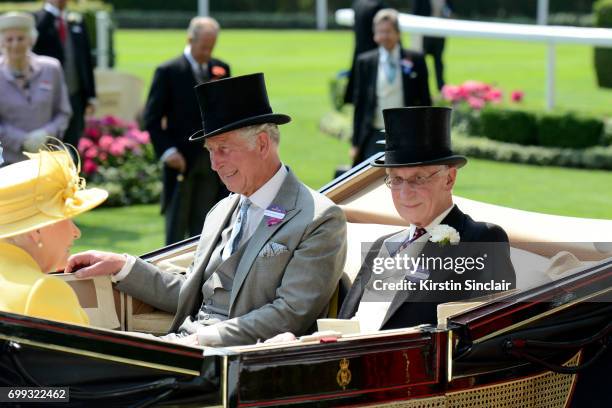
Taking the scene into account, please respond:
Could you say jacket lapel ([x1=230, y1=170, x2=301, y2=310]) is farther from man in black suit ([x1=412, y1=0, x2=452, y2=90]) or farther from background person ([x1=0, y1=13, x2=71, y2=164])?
man in black suit ([x1=412, y1=0, x2=452, y2=90])

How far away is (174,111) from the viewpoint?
346 inches

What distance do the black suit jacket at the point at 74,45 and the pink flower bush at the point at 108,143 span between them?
0.69m

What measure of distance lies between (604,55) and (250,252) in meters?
16.5

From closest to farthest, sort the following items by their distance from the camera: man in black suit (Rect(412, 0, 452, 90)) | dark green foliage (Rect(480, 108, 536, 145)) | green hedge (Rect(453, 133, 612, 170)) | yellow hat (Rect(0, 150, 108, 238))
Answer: yellow hat (Rect(0, 150, 108, 238)) < green hedge (Rect(453, 133, 612, 170)) < dark green foliage (Rect(480, 108, 536, 145)) < man in black suit (Rect(412, 0, 452, 90))

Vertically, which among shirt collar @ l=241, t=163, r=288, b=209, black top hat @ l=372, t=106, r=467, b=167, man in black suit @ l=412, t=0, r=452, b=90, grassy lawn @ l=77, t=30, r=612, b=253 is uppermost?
black top hat @ l=372, t=106, r=467, b=167

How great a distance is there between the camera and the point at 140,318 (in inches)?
200

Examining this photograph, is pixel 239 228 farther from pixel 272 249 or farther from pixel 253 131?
pixel 253 131

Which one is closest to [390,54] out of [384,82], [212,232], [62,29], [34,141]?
[384,82]

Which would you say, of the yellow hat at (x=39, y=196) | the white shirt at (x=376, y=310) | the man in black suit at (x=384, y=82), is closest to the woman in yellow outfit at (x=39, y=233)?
the yellow hat at (x=39, y=196)

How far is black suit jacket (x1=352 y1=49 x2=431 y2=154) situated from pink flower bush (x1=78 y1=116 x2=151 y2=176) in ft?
6.94

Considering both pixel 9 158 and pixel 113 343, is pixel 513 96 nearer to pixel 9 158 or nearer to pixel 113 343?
pixel 9 158

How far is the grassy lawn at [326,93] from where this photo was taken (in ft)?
35.3

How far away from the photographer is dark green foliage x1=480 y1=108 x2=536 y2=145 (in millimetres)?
14172

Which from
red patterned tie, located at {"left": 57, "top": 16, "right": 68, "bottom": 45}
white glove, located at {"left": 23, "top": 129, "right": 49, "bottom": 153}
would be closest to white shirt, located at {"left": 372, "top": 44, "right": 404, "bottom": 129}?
red patterned tie, located at {"left": 57, "top": 16, "right": 68, "bottom": 45}
